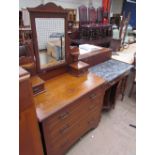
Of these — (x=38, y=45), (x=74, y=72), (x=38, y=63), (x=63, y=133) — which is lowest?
(x=63, y=133)

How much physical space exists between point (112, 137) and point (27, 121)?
1.26 m

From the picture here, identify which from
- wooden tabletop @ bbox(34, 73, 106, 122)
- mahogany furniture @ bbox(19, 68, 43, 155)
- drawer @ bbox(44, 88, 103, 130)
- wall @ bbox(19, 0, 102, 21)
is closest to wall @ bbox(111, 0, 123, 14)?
wall @ bbox(19, 0, 102, 21)

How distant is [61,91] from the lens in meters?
1.19

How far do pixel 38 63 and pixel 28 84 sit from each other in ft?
1.85

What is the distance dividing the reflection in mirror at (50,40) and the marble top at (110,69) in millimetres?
615

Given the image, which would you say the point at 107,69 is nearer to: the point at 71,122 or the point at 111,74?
the point at 111,74

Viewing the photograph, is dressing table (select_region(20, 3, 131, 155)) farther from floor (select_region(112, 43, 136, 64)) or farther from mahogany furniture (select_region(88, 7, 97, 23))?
mahogany furniture (select_region(88, 7, 97, 23))

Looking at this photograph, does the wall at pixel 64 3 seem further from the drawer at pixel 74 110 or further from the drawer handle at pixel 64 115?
the drawer handle at pixel 64 115

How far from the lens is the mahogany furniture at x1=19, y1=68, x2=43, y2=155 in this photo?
0.63 m

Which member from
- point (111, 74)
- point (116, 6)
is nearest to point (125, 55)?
point (111, 74)

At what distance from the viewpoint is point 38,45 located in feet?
3.77

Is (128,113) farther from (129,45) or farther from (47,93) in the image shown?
(129,45)
